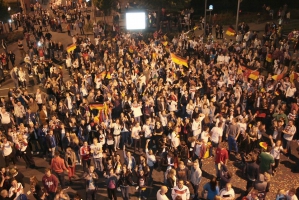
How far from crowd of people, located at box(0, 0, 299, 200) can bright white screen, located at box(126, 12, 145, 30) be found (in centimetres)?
925

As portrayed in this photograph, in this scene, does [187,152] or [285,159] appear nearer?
[187,152]

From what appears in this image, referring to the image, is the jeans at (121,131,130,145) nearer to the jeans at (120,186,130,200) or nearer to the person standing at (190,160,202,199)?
the jeans at (120,186,130,200)

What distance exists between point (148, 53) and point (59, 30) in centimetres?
1503

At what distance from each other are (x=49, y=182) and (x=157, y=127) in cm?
449

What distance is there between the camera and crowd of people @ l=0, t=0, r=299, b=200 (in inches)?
378

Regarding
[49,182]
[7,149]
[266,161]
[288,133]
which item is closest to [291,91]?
[288,133]

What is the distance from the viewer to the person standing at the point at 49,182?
934 centimetres

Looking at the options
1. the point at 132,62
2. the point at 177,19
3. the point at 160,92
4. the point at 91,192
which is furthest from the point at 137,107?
A: the point at 177,19

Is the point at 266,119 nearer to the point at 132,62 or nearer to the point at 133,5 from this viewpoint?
the point at 132,62

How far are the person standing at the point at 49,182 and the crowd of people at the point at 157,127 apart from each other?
3 centimetres

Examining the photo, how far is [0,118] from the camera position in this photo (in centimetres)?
1373

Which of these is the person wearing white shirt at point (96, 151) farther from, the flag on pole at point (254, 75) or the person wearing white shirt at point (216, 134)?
the flag on pole at point (254, 75)

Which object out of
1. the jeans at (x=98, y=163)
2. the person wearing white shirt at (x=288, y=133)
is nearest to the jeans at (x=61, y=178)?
the jeans at (x=98, y=163)

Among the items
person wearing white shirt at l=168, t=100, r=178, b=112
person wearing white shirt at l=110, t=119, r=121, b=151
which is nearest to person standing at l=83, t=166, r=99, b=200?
person wearing white shirt at l=110, t=119, r=121, b=151
